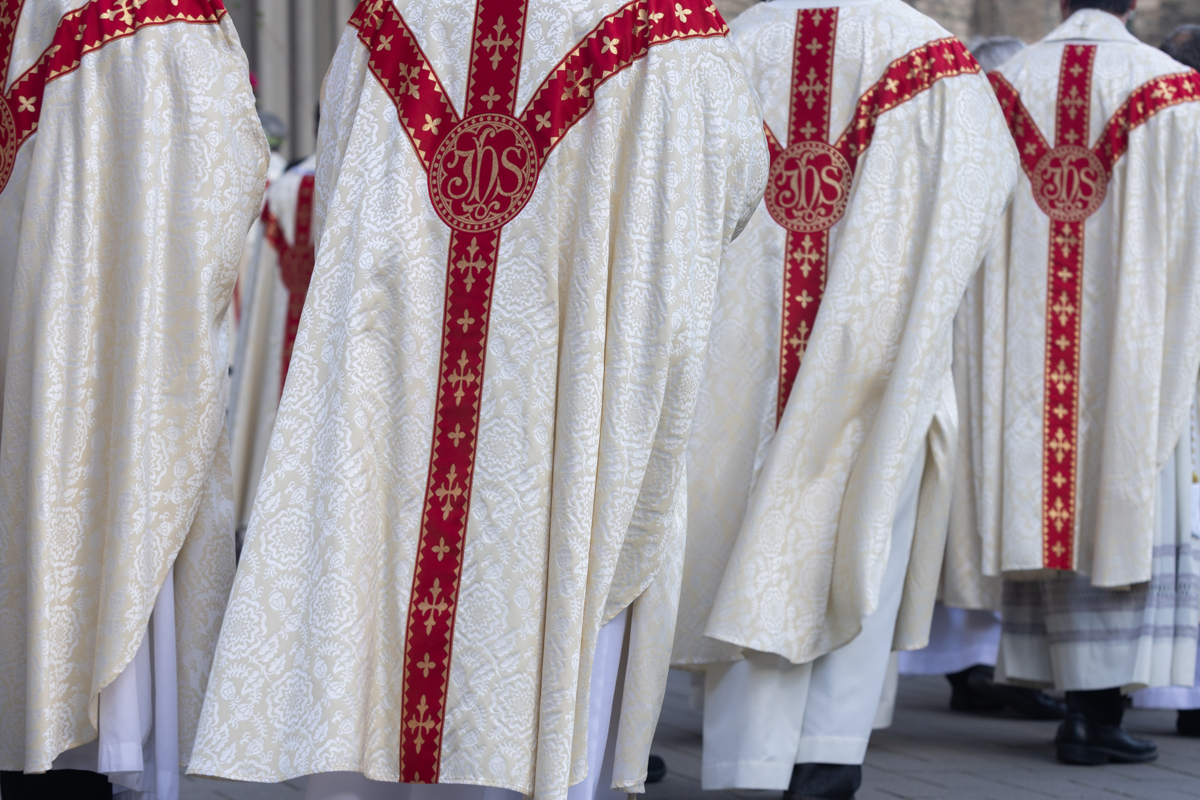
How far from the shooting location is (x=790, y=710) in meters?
3.11

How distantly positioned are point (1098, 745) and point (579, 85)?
7.81 ft

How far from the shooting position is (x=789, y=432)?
3.12 meters

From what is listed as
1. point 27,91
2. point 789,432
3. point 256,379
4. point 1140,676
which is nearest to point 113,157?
point 27,91

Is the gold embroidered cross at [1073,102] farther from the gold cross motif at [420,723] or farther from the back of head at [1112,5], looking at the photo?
the gold cross motif at [420,723]

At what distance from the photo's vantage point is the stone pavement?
339cm

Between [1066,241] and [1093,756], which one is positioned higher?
[1066,241]

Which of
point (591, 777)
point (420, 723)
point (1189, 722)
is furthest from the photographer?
point (1189, 722)

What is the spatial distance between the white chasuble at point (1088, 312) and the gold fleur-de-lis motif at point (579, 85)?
2.00 metres

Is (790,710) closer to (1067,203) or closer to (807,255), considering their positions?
(807,255)

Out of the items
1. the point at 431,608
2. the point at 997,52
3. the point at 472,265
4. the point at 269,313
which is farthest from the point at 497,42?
the point at 269,313

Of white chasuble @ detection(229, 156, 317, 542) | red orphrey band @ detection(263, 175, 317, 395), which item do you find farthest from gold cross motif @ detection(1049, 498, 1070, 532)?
white chasuble @ detection(229, 156, 317, 542)

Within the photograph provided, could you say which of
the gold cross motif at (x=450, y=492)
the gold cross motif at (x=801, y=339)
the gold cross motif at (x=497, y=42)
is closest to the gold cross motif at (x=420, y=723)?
the gold cross motif at (x=450, y=492)

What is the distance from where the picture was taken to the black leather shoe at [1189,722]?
166 inches

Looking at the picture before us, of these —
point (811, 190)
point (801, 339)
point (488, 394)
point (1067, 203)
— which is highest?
point (1067, 203)
